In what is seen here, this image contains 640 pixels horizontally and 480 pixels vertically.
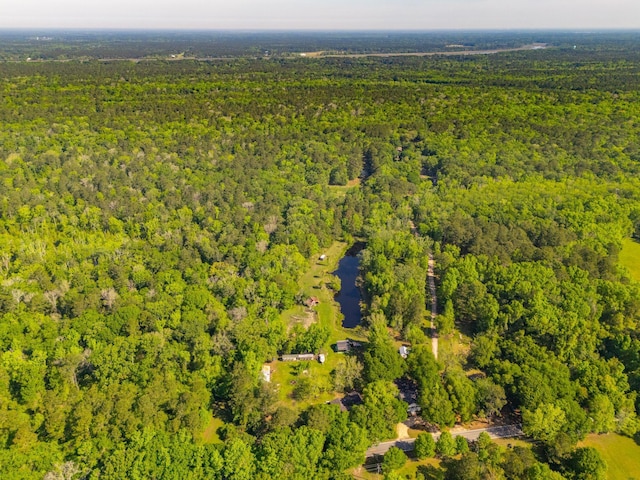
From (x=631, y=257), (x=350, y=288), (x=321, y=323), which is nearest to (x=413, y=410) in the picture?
(x=321, y=323)

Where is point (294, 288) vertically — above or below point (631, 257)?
above

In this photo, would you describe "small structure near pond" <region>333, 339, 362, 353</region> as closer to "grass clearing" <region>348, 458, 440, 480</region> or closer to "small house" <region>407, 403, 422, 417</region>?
"small house" <region>407, 403, 422, 417</region>

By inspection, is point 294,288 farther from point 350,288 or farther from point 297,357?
point 297,357

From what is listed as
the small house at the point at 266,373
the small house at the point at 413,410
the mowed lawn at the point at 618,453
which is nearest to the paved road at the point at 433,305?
the small house at the point at 413,410

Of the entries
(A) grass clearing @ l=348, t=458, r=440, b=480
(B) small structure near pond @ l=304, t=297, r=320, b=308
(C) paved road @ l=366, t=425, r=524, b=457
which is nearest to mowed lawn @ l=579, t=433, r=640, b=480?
(C) paved road @ l=366, t=425, r=524, b=457

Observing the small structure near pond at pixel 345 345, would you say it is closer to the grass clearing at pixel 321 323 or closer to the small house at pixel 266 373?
the grass clearing at pixel 321 323

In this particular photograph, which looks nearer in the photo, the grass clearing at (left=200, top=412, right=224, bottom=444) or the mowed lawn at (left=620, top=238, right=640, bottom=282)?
the grass clearing at (left=200, top=412, right=224, bottom=444)

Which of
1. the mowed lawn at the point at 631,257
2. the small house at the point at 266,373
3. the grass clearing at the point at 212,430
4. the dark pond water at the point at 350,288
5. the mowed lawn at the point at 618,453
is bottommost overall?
the mowed lawn at the point at 618,453
